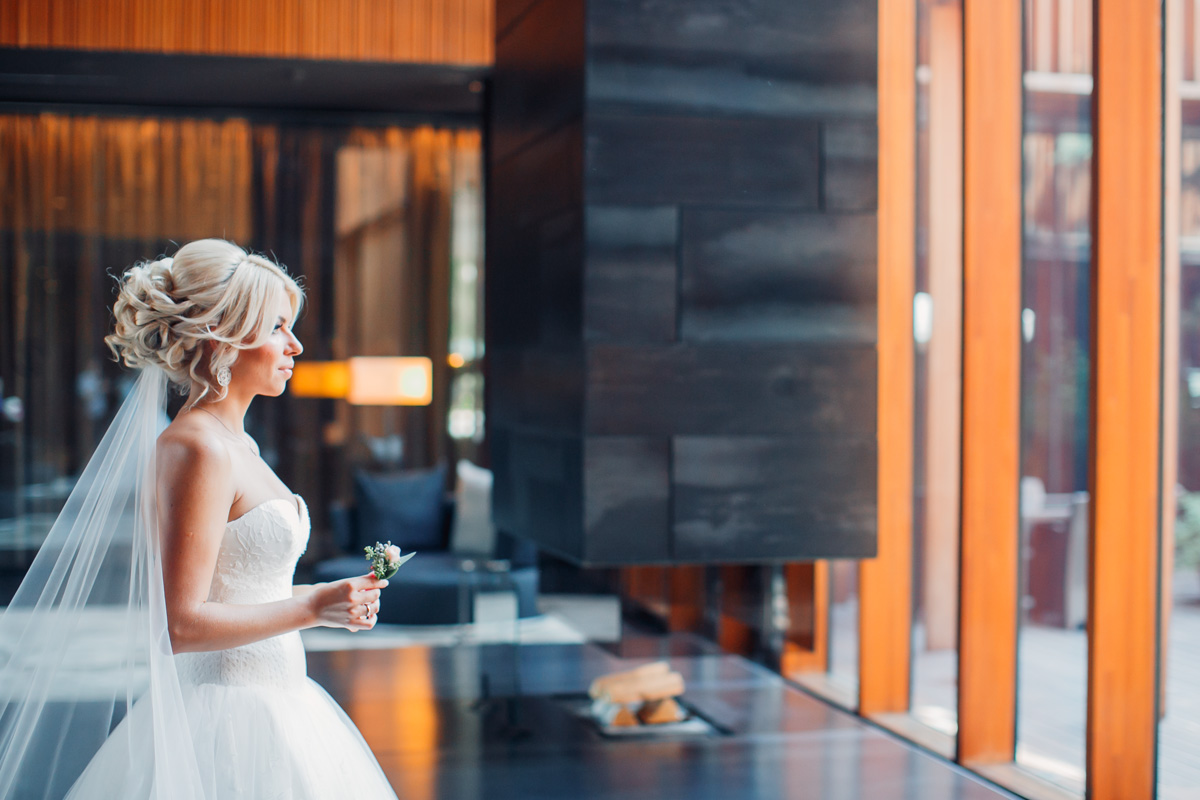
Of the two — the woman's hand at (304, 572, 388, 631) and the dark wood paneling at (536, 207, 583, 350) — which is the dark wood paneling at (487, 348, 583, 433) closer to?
the dark wood paneling at (536, 207, 583, 350)

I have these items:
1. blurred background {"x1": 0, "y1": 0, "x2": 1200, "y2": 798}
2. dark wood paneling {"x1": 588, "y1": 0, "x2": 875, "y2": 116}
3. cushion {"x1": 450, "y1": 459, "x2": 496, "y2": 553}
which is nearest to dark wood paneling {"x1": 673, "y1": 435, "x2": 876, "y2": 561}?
blurred background {"x1": 0, "y1": 0, "x2": 1200, "y2": 798}

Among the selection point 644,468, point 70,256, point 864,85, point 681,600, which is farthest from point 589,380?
point 70,256

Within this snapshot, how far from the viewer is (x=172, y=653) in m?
1.75

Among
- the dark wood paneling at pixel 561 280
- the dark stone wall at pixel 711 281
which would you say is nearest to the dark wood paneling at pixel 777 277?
the dark stone wall at pixel 711 281

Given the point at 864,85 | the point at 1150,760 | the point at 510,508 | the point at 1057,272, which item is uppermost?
the point at 864,85

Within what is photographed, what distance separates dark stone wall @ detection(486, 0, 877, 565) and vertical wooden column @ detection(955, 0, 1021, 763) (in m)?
0.32

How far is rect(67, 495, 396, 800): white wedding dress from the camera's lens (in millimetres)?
1765

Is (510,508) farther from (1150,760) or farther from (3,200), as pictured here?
(3,200)

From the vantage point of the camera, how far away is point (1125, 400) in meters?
3.06

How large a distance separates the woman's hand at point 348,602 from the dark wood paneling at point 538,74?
2.26 m

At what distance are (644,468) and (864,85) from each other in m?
1.47

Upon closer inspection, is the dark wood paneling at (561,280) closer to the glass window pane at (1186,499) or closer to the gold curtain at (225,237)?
the glass window pane at (1186,499)

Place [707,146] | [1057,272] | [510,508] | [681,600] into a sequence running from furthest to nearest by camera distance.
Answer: [681,600]
[510,508]
[707,146]
[1057,272]

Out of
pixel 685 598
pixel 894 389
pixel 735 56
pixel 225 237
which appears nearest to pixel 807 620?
pixel 685 598
